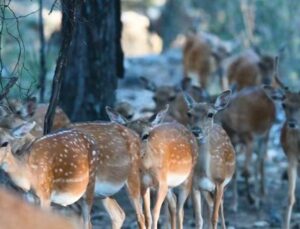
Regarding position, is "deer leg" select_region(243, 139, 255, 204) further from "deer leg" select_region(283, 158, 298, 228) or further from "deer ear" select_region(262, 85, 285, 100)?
"deer leg" select_region(283, 158, 298, 228)

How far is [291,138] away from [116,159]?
3222mm

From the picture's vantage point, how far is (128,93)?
19.7 m

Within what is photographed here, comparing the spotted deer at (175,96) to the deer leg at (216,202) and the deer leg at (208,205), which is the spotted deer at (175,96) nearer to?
the deer leg at (208,205)

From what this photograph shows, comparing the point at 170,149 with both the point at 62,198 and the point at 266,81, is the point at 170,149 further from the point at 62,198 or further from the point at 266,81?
the point at 266,81

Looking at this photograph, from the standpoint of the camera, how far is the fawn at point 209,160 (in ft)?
34.4

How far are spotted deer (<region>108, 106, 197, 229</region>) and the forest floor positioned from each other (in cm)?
154

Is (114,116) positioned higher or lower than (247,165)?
higher

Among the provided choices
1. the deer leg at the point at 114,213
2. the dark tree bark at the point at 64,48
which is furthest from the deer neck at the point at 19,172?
the deer leg at the point at 114,213

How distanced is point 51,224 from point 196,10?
88.6 feet

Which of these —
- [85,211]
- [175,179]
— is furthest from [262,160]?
[85,211]

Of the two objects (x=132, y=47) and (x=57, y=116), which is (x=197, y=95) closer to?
(x=57, y=116)

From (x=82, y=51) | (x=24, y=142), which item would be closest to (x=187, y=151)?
(x=24, y=142)

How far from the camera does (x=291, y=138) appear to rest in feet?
40.1

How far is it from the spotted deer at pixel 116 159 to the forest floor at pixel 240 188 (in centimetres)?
194
